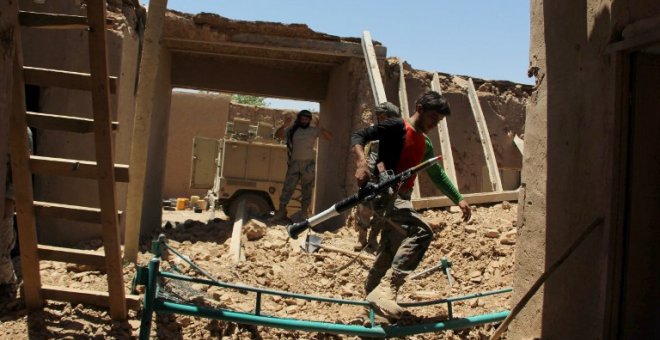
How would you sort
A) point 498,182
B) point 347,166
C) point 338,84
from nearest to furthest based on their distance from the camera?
1. point 498,182
2. point 347,166
3. point 338,84

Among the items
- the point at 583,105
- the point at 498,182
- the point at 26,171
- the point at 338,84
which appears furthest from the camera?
the point at 338,84

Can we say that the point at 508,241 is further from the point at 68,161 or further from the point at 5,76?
the point at 5,76

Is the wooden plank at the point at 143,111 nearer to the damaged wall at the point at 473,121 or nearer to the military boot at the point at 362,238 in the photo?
the military boot at the point at 362,238

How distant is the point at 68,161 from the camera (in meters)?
3.47

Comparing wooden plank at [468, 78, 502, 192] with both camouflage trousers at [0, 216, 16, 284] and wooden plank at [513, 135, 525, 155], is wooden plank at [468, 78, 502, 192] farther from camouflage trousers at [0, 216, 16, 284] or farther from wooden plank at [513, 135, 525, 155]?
camouflage trousers at [0, 216, 16, 284]

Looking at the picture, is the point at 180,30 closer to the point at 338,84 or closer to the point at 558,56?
the point at 338,84

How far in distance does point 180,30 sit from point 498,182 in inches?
173

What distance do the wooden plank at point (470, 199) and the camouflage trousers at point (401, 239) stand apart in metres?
2.57

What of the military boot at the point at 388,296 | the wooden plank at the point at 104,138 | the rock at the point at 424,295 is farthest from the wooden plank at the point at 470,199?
the wooden plank at the point at 104,138

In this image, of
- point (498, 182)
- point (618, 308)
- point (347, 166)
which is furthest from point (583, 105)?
point (347, 166)

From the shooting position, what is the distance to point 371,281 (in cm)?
418

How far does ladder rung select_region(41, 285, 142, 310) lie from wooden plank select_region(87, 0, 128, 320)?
15cm

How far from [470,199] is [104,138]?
14.6 ft

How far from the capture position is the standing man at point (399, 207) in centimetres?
391
